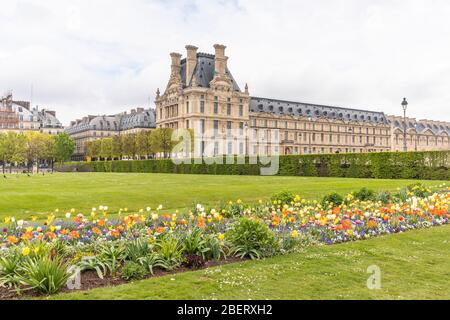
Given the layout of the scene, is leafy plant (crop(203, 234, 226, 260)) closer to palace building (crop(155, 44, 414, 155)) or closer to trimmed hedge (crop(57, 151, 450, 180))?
trimmed hedge (crop(57, 151, 450, 180))

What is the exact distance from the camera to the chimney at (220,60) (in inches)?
3474

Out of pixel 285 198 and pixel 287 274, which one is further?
pixel 285 198

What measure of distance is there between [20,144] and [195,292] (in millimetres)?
100271

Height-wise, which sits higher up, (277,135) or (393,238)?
(277,135)

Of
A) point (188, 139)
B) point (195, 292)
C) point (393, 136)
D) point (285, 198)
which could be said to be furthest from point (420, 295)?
point (393, 136)

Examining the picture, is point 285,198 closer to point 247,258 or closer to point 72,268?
point 247,258

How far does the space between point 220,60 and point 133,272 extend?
85.1m

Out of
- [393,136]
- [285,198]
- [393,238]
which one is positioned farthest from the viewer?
[393,136]

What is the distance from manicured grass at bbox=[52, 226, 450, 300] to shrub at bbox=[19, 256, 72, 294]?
0.26 metres

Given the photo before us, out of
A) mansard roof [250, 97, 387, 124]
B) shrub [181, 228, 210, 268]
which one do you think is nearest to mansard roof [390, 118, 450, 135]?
mansard roof [250, 97, 387, 124]

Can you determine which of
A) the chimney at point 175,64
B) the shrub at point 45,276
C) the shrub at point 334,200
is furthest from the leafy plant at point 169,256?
the chimney at point 175,64

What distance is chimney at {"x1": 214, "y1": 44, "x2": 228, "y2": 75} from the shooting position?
88.2 meters

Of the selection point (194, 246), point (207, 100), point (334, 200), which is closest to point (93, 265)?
point (194, 246)
